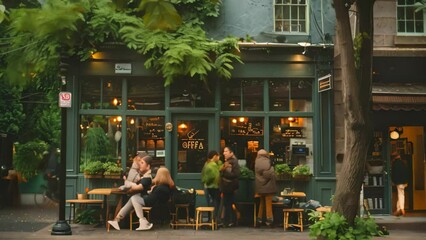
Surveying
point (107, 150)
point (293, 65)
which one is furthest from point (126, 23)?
point (293, 65)

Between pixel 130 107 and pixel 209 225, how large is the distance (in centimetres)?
378

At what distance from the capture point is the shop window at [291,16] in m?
15.8

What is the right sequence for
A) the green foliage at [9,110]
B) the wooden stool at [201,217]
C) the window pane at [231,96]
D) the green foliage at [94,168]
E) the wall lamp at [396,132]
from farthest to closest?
the green foliage at [9,110] → the wall lamp at [396,132] → the window pane at [231,96] → the green foliage at [94,168] → the wooden stool at [201,217]

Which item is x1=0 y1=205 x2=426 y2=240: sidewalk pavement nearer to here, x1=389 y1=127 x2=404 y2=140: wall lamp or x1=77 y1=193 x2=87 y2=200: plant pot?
x1=77 y1=193 x2=87 y2=200: plant pot

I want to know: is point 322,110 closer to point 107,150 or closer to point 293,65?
point 293,65

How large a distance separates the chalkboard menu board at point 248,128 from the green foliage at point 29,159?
9644 millimetres

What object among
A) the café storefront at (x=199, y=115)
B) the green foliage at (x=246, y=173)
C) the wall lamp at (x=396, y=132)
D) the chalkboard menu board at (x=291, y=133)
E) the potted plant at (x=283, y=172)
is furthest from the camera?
the wall lamp at (x=396, y=132)

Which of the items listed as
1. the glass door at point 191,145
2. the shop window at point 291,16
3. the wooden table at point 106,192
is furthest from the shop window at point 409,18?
the wooden table at point 106,192

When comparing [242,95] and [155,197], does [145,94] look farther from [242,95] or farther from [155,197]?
[155,197]

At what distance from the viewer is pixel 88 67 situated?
15.1m

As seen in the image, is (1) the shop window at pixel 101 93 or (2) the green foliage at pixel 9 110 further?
(2) the green foliage at pixel 9 110

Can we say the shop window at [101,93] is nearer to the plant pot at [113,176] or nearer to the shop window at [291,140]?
the plant pot at [113,176]

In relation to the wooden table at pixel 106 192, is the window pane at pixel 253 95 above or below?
above

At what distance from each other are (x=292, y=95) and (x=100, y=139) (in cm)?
518
